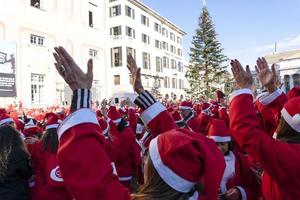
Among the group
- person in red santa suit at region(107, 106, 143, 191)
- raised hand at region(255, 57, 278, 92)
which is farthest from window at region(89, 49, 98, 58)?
raised hand at region(255, 57, 278, 92)

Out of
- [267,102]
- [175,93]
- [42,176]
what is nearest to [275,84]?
[267,102]

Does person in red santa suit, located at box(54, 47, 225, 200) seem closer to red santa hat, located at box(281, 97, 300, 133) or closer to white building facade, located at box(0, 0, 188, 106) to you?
red santa hat, located at box(281, 97, 300, 133)

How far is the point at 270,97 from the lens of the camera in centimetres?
372

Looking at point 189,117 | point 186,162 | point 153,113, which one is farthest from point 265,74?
point 189,117

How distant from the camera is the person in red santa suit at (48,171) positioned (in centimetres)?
387

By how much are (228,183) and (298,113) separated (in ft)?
4.18

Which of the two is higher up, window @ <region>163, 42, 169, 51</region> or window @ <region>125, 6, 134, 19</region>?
window @ <region>125, 6, 134, 19</region>

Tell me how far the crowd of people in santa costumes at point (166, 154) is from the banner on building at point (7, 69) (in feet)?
61.5

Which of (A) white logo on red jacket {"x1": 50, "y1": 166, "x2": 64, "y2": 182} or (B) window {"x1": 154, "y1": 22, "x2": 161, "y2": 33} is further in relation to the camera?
(B) window {"x1": 154, "y1": 22, "x2": 161, "y2": 33}

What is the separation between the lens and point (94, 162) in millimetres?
1885

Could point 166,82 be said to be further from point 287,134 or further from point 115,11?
point 287,134

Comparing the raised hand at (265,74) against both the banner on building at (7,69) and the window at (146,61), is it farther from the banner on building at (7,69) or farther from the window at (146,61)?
the window at (146,61)

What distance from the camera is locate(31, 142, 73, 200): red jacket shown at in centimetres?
387

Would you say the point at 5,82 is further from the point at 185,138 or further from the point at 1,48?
the point at 185,138
